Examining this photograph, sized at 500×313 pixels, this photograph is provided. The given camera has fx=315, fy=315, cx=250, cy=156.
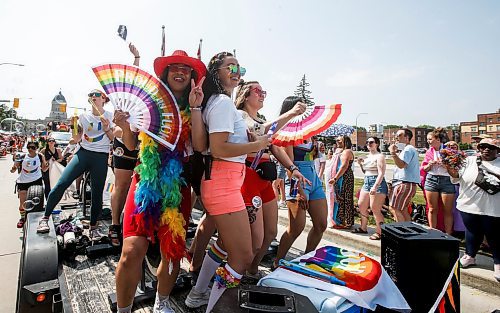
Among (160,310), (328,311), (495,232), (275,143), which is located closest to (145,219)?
(160,310)

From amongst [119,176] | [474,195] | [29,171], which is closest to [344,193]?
[474,195]

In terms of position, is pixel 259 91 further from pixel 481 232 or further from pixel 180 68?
pixel 481 232

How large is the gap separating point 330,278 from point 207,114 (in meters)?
1.27

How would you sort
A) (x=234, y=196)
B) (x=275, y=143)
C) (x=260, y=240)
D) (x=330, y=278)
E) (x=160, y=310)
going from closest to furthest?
(x=330, y=278) → (x=234, y=196) → (x=160, y=310) → (x=260, y=240) → (x=275, y=143)

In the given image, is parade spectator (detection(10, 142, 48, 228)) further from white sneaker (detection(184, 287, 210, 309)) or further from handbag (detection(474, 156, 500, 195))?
handbag (detection(474, 156, 500, 195))

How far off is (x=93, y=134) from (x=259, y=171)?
2.21m

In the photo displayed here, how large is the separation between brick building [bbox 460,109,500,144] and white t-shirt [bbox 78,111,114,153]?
346 ft

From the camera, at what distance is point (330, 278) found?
189 cm

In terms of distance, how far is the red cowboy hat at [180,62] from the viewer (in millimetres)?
2076

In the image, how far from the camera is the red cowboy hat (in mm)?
2076

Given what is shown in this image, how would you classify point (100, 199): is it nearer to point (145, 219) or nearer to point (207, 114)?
point (145, 219)

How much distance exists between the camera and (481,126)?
9362cm

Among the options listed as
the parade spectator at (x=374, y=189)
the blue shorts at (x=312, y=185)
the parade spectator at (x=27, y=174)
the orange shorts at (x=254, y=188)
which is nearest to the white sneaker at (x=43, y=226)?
the orange shorts at (x=254, y=188)

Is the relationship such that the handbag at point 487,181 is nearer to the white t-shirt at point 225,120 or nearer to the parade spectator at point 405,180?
the parade spectator at point 405,180
